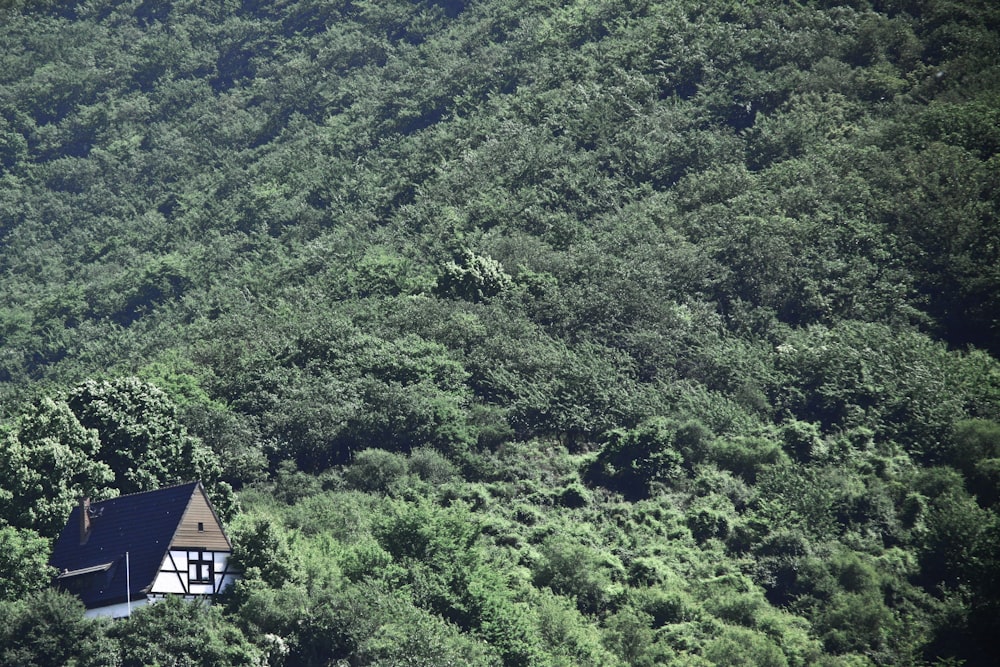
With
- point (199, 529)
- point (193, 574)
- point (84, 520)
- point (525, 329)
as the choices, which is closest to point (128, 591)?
point (193, 574)

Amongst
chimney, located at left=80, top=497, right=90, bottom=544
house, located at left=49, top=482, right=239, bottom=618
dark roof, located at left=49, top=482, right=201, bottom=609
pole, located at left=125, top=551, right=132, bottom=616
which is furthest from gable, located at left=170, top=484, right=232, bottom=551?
chimney, located at left=80, top=497, right=90, bottom=544

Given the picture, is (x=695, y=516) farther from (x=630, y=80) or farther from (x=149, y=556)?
(x=630, y=80)

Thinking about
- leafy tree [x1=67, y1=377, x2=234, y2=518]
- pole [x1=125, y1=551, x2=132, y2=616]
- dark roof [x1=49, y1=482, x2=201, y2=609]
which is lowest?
pole [x1=125, y1=551, x2=132, y2=616]

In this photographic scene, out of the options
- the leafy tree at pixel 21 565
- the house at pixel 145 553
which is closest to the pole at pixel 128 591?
the house at pixel 145 553

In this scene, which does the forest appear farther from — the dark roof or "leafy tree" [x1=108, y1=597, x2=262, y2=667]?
the dark roof

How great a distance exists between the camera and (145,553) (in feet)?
167

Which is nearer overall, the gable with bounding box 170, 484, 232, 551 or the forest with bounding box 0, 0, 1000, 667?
the gable with bounding box 170, 484, 232, 551

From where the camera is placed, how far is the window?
5131 cm

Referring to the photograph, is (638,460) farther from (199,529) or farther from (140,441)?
(199,529)

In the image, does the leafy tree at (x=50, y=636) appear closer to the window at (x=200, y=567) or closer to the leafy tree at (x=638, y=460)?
the window at (x=200, y=567)

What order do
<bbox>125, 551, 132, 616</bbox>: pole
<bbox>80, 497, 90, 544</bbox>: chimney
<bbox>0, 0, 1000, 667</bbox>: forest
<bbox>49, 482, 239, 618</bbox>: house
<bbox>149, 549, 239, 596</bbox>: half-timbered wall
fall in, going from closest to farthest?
<bbox>125, 551, 132, 616</bbox>: pole, <bbox>49, 482, 239, 618</bbox>: house, <bbox>149, 549, 239, 596</bbox>: half-timbered wall, <bbox>80, 497, 90, 544</bbox>: chimney, <bbox>0, 0, 1000, 667</bbox>: forest

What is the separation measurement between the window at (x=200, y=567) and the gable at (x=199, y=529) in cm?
30

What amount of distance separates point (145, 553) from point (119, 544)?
134cm

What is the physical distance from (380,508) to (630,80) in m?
60.1
